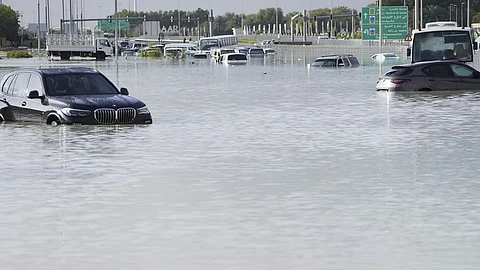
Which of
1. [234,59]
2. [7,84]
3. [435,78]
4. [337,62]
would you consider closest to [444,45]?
[435,78]

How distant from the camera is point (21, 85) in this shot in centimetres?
2594

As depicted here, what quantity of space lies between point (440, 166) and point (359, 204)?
4067mm

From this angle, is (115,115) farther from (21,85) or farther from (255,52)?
(255,52)

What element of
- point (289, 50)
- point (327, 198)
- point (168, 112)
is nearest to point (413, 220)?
point (327, 198)

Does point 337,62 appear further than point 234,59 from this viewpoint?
No

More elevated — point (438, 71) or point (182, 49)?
point (182, 49)

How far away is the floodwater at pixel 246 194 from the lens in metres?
10.2

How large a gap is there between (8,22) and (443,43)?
14890cm

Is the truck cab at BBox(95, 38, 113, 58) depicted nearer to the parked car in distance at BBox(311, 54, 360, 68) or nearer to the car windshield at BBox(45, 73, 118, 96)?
the parked car in distance at BBox(311, 54, 360, 68)

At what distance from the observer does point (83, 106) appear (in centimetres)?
2428

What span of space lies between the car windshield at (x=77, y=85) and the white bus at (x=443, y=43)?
23.3 m

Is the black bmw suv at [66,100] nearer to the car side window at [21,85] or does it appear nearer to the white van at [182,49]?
the car side window at [21,85]

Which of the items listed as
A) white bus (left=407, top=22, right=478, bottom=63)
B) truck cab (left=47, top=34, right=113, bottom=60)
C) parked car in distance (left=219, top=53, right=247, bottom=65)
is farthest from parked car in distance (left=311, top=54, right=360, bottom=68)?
truck cab (left=47, top=34, right=113, bottom=60)

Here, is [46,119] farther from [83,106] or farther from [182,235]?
[182,235]
